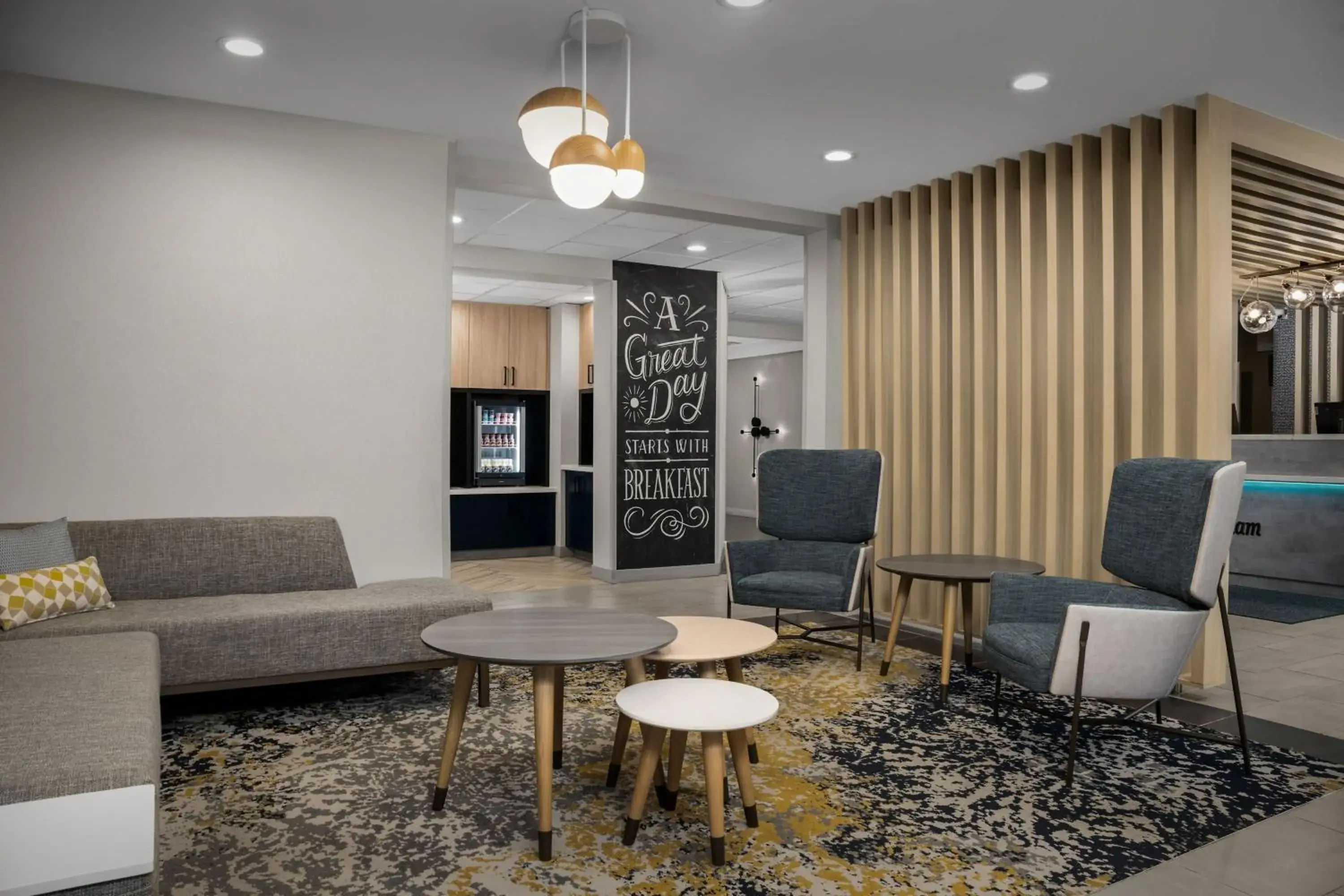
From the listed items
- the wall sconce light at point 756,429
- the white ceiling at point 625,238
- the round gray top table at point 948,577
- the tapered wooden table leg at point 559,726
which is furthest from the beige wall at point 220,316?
the wall sconce light at point 756,429

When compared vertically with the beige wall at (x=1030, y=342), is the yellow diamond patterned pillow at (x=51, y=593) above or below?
below

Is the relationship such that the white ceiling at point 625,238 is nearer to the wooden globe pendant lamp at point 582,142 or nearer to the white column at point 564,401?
the white column at point 564,401

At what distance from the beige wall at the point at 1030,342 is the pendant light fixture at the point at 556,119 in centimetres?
272

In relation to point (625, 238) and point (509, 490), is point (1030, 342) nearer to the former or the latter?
point (625, 238)

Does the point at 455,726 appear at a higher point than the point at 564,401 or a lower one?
lower

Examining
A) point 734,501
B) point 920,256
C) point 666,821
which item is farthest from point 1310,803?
point 734,501

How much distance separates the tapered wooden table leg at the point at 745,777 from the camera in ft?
8.58

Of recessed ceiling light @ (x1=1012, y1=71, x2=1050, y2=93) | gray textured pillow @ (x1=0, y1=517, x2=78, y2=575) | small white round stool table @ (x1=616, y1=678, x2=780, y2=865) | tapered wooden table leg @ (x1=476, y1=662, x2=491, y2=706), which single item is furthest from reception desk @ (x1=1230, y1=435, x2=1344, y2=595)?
gray textured pillow @ (x1=0, y1=517, x2=78, y2=575)

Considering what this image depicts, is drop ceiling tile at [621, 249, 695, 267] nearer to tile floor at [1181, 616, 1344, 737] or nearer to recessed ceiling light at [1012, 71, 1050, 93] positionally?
recessed ceiling light at [1012, 71, 1050, 93]

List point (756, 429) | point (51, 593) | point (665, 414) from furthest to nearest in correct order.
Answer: point (756, 429) → point (665, 414) → point (51, 593)

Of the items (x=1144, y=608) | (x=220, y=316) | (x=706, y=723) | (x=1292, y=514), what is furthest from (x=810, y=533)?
(x=1292, y=514)

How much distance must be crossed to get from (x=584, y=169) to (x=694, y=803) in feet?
6.92

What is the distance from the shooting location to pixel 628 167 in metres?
3.31

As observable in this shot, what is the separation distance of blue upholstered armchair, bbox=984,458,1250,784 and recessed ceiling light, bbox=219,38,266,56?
3802 millimetres
